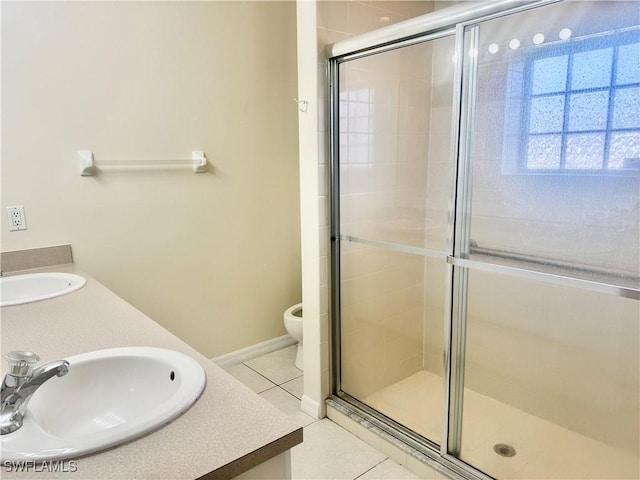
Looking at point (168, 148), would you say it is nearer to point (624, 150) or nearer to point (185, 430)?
point (185, 430)

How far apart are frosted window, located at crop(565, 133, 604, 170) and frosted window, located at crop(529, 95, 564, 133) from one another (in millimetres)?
72

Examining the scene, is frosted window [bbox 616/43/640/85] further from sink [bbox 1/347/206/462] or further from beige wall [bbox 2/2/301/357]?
beige wall [bbox 2/2/301/357]

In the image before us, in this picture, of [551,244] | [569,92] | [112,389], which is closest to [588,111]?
[569,92]

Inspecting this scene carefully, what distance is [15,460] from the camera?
0.73 metres

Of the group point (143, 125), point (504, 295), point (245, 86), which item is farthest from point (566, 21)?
point (143, 125)

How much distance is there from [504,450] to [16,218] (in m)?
2.35

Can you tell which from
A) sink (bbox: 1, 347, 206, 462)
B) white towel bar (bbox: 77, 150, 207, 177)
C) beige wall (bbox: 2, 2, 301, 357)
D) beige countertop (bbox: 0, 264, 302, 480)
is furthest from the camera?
white towel bar (bbox: 77, 150, 207, 177)

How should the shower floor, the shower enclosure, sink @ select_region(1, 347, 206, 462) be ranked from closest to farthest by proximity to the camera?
sink @ select_region(1, 347, 206, 462)
the shower enclosure
the shower floor

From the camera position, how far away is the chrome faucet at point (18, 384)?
0.81 metres

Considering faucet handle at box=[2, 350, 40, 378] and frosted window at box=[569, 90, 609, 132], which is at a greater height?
frosted window at box=[569, 90, 609, 132]

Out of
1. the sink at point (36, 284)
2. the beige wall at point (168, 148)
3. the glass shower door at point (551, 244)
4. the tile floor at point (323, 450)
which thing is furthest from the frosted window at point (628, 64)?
the sink at point (36, 284)

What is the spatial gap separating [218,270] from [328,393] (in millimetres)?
966

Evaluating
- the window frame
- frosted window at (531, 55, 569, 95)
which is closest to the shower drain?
the window frame

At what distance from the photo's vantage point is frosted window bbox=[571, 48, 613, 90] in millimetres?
1571
